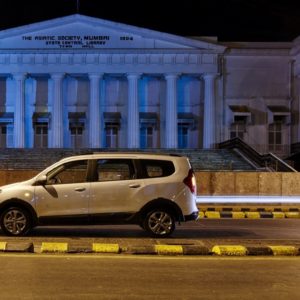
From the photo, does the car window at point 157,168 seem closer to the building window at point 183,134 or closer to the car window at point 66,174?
the car window at point 66,174

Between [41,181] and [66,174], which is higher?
[66,174]

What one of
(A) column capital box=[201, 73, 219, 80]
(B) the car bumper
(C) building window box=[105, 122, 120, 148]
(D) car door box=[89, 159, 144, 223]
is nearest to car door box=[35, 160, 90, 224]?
(D) car door box=[89, 159, 144, 223]

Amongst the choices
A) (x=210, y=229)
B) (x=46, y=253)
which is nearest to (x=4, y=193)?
(x=46, y=253)

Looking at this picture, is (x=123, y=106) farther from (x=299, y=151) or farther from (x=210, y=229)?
(x=210, y=229)

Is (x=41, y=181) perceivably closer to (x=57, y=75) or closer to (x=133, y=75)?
(x=133, y=75)

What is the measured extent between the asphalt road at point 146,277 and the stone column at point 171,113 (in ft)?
97.1

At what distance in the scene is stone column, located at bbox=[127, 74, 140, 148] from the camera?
3903 centimetres

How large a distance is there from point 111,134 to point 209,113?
722 centimetres

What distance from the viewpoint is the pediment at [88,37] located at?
38812mm

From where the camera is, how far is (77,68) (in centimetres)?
3919

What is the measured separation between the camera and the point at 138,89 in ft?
133

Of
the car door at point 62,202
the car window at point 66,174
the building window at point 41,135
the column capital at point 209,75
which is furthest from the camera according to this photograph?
the building window at point 41,135

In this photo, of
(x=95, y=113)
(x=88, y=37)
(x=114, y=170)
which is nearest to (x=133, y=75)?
(x=95, y=113)

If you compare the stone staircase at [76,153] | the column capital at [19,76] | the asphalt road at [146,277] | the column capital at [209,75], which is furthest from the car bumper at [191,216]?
the column capital at [19,76]
